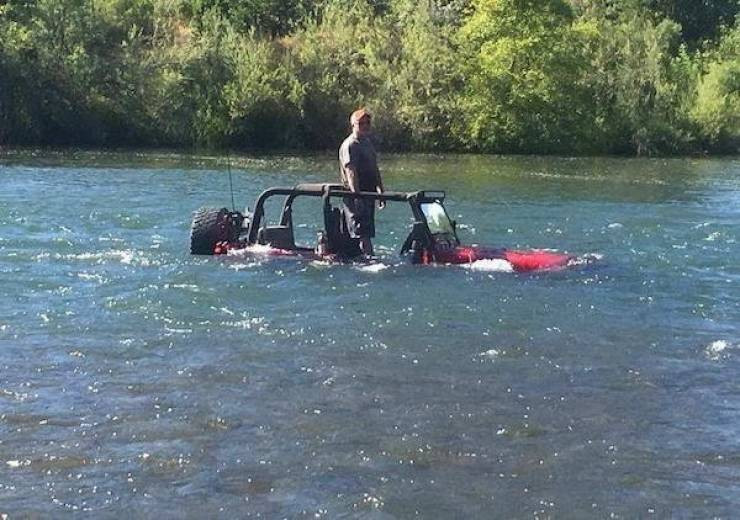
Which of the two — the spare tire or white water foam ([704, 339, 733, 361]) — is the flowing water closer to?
white water foam ([704, 339, 733, 361])

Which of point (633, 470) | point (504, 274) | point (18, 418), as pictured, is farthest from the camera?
point (504, 274)

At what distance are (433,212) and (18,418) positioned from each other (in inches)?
321

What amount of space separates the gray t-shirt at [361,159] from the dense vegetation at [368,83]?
2982 cm

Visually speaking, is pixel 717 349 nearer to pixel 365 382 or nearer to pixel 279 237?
pixel 365 382

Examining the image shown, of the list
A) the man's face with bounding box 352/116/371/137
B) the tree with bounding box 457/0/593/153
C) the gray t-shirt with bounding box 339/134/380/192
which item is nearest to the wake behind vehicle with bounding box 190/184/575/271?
the gray t-shirt with bounding box 339/134/380/192

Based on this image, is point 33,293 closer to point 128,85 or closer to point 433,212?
point 433,212

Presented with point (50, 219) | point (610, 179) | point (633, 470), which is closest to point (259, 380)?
point (633, 470)

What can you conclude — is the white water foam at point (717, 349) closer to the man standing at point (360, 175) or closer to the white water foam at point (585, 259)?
the white water foam at point (585, 259)

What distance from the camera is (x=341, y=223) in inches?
613

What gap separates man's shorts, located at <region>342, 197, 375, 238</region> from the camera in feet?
50.3

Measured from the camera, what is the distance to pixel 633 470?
302 inches

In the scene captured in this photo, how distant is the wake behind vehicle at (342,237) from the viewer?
15.1 m

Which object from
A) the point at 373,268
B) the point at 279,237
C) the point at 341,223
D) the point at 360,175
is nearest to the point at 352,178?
the point at 360,175

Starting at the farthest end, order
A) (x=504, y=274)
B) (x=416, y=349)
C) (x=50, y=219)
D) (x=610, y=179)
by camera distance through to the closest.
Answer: (x=610, y=179) → (x=50, y=219) → (x=504, y=274) → (x=416, y=349)
